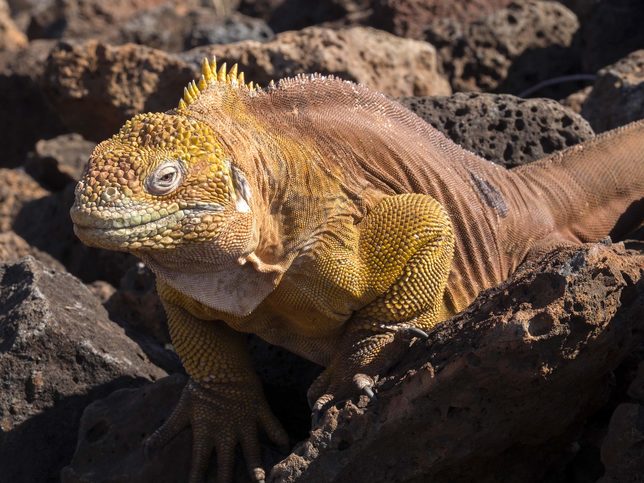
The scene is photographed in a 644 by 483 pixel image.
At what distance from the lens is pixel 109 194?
173 inches

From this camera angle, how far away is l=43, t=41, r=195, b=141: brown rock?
9.09 m

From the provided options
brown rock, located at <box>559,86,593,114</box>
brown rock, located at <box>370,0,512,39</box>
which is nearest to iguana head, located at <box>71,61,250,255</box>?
brown rock, located at <box>559,86,593,114</box>

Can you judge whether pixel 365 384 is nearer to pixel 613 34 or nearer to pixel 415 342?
pixel 415 342

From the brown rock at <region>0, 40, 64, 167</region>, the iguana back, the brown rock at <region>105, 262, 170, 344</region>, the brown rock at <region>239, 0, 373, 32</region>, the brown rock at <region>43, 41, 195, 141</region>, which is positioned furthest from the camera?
the brown rock at <region>239, 0, 373, 32</region>

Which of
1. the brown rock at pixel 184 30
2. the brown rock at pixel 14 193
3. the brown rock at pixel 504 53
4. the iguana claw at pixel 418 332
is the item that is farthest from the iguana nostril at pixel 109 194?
the brown rock at pixel 184 30

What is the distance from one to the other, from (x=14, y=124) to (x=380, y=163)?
8173mm

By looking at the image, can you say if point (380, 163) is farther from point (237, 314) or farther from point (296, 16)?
point (296, 16)

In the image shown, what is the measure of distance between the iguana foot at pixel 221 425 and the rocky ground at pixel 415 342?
0.08 m

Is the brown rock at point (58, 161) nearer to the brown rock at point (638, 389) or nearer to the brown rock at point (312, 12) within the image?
the brown rock at point (312, 12)

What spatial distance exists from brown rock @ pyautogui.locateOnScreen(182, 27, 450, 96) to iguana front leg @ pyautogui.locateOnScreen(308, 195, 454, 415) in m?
3.50

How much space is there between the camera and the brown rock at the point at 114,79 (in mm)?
9094

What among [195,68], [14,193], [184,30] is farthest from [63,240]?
[184,30]

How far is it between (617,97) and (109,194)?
427cm

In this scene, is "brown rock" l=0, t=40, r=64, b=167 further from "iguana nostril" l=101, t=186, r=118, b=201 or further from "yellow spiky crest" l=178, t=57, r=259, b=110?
"iguana nostril" l=101, t=186, r=118, b=201
